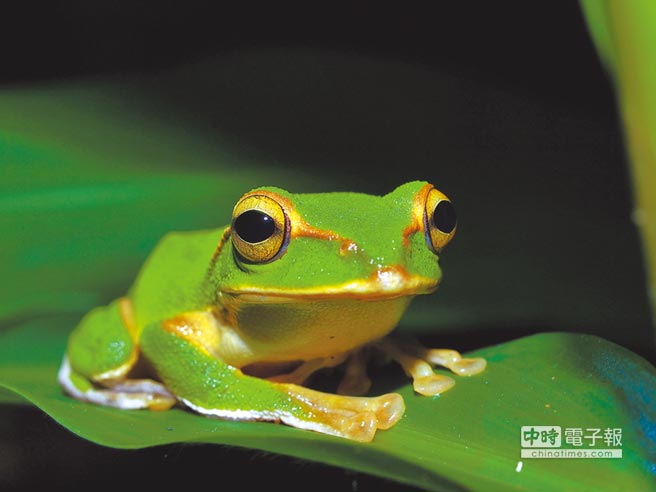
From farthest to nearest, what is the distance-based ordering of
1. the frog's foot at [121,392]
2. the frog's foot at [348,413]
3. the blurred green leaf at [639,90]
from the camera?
the frog's foot at [121,392], the frog's foot at [348,413], the blurred green leaf at [639,90]

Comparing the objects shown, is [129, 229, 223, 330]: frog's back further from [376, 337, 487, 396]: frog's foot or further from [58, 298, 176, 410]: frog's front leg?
[376, 337, 487, 396]: frog's foot

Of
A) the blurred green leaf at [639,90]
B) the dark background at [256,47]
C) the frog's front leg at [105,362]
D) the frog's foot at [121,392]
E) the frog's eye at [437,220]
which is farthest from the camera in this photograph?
the dark background at [256,47]

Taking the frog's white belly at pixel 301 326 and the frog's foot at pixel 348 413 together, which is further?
the frog's white belly at pixel 301 326

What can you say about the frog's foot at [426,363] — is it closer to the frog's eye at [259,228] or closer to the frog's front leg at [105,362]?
the frog's eye at [259,228]

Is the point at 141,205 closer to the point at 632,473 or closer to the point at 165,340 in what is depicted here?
the point at 165,340

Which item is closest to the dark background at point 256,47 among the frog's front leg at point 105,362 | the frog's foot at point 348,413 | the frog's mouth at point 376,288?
the frog's foot at point 348,413

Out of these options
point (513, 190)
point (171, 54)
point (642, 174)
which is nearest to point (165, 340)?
point (513, 190)

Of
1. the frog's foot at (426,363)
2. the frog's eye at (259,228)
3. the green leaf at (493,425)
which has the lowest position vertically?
the green leaf at (493,425)
